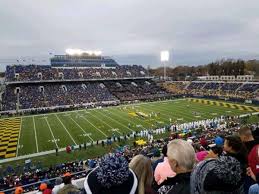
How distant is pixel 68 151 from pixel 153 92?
135 ft

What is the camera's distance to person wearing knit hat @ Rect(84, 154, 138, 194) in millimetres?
2236

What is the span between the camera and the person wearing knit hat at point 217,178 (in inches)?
95.9

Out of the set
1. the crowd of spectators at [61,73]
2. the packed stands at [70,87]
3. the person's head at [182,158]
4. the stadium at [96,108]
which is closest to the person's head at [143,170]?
the person's head at [182,158]

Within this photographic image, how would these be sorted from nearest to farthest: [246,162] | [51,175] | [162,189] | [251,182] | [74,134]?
[162,189], [246,162], [251,182], [51,175], [74,134]

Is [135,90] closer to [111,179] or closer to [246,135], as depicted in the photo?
[246,135]

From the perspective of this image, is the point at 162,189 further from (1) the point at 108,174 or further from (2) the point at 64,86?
(2) the point at 64,86

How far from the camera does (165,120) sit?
103 ft

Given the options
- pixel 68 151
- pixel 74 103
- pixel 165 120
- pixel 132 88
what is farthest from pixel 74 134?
pixel 132 88

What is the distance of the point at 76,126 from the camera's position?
30.2m

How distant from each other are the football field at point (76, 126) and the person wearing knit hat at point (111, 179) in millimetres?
21284

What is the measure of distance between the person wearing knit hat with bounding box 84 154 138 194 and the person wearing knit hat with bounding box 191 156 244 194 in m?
0.68

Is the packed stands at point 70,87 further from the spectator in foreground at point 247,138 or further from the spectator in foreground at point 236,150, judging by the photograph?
the spectator in foreground at point 236,150

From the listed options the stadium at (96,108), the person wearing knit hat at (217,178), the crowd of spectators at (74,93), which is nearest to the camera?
the person wearing knit hat at (217,178)

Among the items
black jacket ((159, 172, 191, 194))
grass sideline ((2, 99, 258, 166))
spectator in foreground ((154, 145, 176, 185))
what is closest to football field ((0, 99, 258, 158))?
grass sideline ((2, 99, 258, 166))
